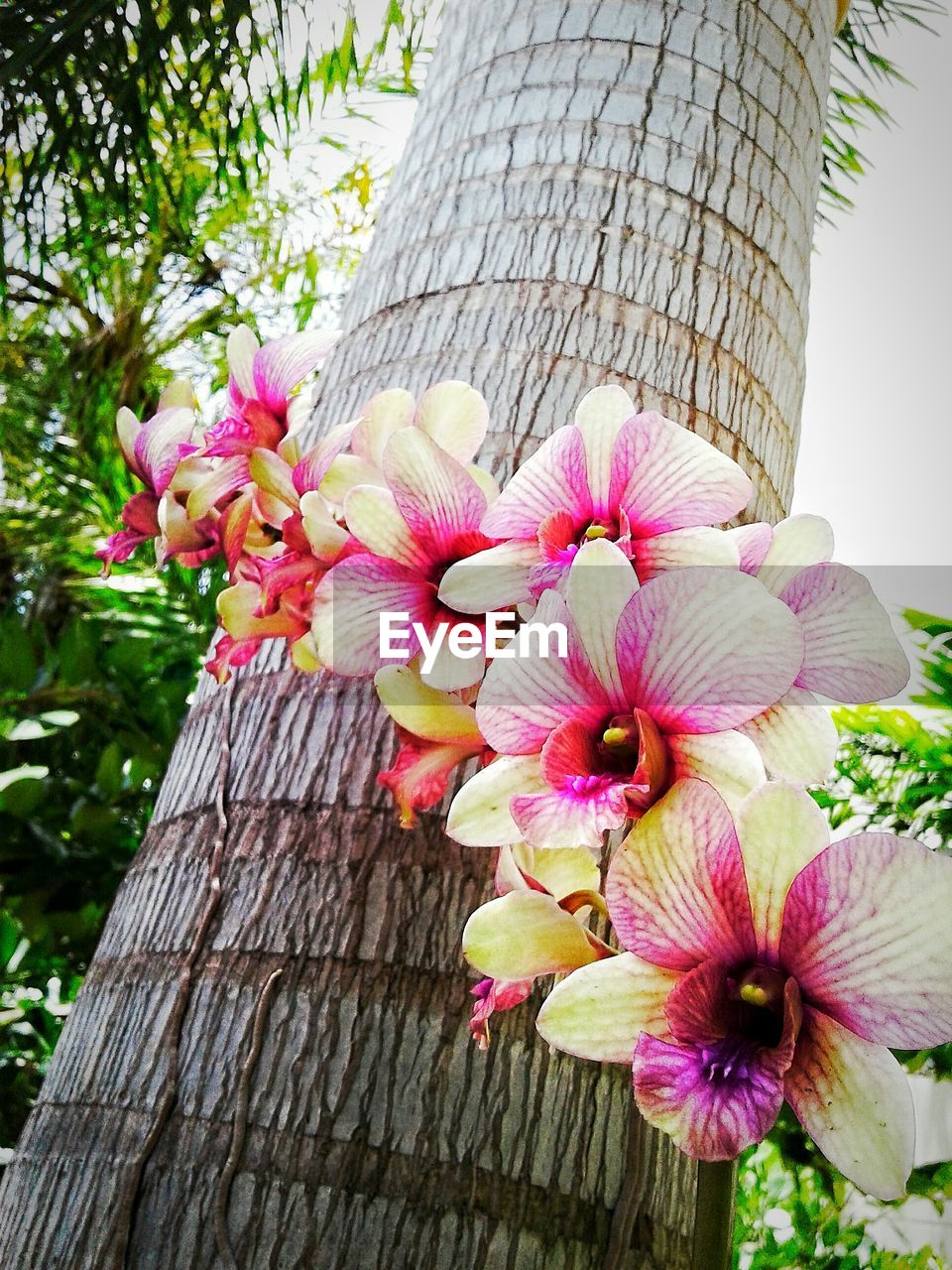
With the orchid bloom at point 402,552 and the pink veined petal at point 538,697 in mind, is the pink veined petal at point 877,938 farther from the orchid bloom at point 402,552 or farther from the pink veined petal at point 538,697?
the orchid bloom at point 402,552

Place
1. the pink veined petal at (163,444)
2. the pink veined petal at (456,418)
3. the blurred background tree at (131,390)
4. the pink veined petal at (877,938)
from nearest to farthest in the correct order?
the pink veined petal at (877,938), the pink veined petal at (456,418), the pink veined petal at (163,444), the blurred background tree at (131,390)

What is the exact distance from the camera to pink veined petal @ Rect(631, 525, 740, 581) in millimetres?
370

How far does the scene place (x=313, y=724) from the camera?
1.96 ft

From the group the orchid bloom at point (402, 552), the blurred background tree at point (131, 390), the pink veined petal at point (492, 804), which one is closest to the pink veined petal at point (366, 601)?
the orchid bloom at point (402, 552)

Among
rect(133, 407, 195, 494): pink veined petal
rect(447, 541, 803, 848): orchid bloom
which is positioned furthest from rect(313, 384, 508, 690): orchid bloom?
rect(133, 407, 195, 494): pink veined petal

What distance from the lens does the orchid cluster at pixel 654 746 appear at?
27 cm

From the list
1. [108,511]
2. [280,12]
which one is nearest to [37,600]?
[108,511]

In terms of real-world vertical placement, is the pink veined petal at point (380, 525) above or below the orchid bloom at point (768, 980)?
above

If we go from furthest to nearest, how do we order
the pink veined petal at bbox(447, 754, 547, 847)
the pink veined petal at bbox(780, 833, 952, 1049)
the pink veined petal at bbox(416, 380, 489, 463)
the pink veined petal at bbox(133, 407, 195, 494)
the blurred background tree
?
the blurred background tree < the pink veined petal at bbox(133, 407, 195, 494) < the pink veined petal at bbox(416, 380, 489, 463) < the pink veined petal at bbox(447, 754, 547, 847) < the pink veined petal at bbox(780, 833, 952, 1049)

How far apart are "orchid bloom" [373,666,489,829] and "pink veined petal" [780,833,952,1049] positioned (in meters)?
0.18

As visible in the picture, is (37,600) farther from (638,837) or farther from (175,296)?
(638,837)

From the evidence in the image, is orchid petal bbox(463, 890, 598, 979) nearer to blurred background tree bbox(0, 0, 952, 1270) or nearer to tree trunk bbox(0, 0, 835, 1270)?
tree trunk bbox(0, 0, 835, 1270)

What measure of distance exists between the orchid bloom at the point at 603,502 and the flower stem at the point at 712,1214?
202mm

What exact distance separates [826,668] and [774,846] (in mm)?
94
